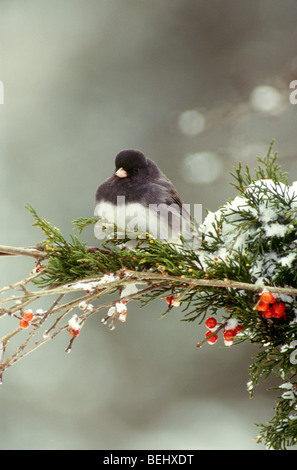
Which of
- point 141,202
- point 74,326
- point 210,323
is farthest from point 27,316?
point 141,202

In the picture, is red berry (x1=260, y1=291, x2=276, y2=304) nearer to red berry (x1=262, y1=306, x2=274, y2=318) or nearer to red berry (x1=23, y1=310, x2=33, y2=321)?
red berry (x1=262, y1=306, x2=274, y2=318)

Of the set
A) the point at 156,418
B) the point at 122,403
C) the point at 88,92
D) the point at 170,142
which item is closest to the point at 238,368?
the point at 156,418

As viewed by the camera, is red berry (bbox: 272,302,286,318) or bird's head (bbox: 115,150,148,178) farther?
bird's head (bbox: 115,150,148,178)

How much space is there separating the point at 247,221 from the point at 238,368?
4.09 ft

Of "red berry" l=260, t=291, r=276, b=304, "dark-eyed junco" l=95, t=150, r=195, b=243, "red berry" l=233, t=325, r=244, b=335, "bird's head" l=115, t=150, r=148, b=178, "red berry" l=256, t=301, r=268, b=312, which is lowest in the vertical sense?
"red berry" l=256, t=301, r=268, b=312

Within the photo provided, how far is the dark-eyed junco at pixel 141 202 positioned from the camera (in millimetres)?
779

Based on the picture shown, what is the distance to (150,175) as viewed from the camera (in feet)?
2.96

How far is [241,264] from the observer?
1.65 feet

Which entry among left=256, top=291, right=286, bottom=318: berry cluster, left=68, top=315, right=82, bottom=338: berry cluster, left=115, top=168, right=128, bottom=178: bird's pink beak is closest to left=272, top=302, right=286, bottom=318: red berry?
left=256, top=291, right=286, bottom=318: berry cluster

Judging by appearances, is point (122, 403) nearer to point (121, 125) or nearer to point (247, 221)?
point (121, 125)

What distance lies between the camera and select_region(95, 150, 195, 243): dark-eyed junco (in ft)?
2.56

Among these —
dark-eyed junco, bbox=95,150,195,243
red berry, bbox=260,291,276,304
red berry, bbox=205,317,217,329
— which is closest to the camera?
red berry, bbox=260,291,276,304

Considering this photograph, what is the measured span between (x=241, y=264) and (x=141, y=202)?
1.15ft

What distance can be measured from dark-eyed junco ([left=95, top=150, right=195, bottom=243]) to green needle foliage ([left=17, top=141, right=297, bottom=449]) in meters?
0.21
